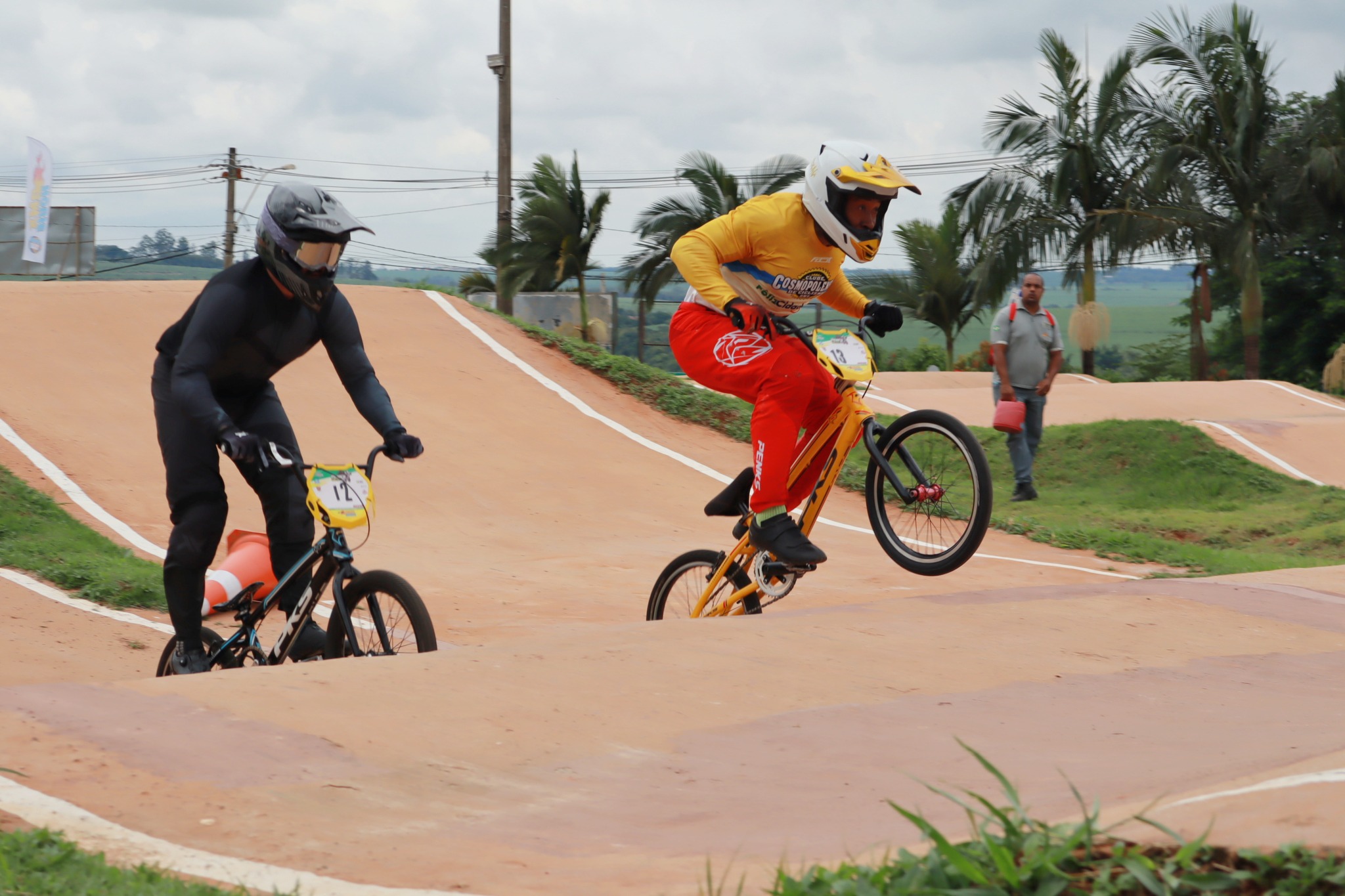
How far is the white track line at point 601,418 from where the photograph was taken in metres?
9.63

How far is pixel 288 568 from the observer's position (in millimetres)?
5188

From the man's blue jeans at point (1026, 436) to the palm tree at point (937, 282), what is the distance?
19.3 metres

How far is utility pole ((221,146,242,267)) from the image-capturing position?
49.1 meters

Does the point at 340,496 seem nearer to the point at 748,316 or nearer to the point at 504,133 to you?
the point at 748,316

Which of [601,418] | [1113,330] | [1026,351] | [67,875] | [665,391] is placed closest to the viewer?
[67,875]

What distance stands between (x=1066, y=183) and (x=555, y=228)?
1131 cm

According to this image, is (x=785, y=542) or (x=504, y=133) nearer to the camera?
(x=785, y=542)

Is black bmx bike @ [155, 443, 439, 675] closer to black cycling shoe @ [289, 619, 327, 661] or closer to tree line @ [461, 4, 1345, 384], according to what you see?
black cycling shoe @ [289, 619, 327, 661]

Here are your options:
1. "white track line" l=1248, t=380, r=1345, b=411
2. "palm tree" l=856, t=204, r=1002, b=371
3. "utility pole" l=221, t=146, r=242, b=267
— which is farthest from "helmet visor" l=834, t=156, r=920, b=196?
"utility pole" l=221, t=146, r=242, b=267

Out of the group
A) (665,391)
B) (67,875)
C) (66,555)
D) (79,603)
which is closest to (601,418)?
(665,391)

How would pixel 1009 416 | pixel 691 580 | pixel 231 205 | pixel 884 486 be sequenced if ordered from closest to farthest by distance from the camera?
pixel 884 486 → pixel 691 580 → pixel 1009 416 → pixel 231 205

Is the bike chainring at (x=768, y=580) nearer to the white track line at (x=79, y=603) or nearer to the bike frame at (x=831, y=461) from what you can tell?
the bike frame at (x=831, y=461)

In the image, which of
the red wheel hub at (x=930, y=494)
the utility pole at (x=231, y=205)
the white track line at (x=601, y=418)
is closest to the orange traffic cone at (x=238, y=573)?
the red wheel hub at (x=930, y=494)

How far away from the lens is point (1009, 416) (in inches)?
450
